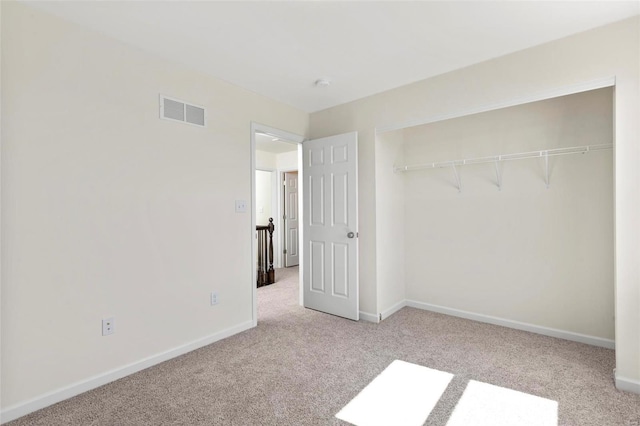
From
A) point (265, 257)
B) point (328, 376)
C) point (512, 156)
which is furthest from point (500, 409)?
point (265, 257)

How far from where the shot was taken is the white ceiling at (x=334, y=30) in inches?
78.2

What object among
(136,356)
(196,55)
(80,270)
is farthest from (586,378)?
(196,55)

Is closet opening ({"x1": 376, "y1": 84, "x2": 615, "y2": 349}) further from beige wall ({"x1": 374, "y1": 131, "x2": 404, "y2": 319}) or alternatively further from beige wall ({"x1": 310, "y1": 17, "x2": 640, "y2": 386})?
beige wall ({"x1": 310, "y1": 17, "x2": 640, "y2": 386})

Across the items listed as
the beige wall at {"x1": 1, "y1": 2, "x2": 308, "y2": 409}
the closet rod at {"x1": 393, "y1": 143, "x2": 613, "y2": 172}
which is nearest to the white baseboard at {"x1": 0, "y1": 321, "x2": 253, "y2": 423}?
the beige wall at {"x1": 1, "y1": 2, "x2": 308, "y2": 409}

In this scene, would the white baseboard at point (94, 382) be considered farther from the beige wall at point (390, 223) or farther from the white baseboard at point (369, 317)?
the beige wall at point (390, 223)

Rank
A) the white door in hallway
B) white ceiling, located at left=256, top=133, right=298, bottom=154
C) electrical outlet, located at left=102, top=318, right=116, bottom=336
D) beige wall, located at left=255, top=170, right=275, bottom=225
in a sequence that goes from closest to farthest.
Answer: electrical outlet, located at left=102, top=318, right=116, bottom=336 < white ceiling, located at left=256, top=133, right=298, bottom=154 < the white door in hallway < beige wall, located at left=255, top=170, right=275, bottom=225

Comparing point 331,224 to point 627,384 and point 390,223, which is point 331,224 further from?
point 627,384

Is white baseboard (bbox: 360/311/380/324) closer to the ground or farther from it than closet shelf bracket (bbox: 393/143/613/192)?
closer to the ground

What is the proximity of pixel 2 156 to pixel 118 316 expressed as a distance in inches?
48.0

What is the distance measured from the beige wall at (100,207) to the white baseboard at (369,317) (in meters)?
1.35

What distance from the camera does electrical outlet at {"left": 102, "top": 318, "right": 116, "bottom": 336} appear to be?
2230 millimetres

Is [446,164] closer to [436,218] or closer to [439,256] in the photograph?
[436,218]

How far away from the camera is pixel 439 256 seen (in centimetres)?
366

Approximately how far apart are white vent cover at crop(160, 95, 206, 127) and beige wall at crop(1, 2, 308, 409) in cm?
6
